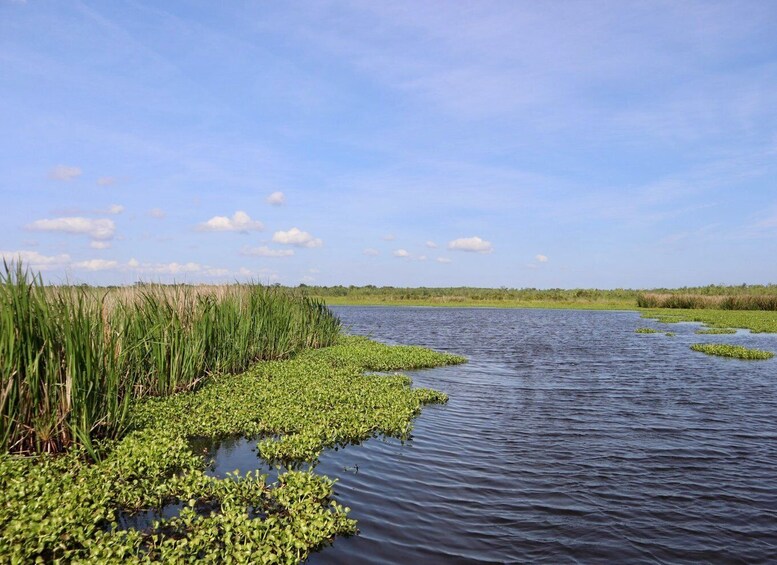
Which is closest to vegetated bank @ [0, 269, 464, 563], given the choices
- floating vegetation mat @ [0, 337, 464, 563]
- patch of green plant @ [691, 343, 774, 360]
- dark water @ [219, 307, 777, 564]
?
floating vegetation mat @ [0, 337, 464, 563]

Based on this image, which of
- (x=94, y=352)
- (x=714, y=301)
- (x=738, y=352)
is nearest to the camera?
(x=94, y=352)

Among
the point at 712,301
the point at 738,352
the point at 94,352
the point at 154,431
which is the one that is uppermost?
the point at 712,301

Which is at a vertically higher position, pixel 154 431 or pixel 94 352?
pixel 94 352

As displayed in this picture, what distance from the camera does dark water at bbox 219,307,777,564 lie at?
7848 mm

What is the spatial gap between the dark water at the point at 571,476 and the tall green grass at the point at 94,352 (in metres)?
2.93

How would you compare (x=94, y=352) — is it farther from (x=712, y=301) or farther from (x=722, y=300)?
(x=712, y=301)

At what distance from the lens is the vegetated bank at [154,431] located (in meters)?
6.79

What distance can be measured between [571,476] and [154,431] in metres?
8.67

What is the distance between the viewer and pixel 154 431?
1078 cm

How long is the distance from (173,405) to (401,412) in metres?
6.01

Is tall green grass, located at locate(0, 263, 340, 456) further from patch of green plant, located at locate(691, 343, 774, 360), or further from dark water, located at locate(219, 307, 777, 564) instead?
patch of green plant, located at locate(691, 343, 774, 360)

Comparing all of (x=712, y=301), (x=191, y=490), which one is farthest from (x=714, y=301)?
(x=191, y=490)

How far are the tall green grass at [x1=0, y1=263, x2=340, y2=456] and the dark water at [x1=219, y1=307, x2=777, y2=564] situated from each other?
2.93 metres

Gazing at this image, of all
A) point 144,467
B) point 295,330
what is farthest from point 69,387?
point 295,330
